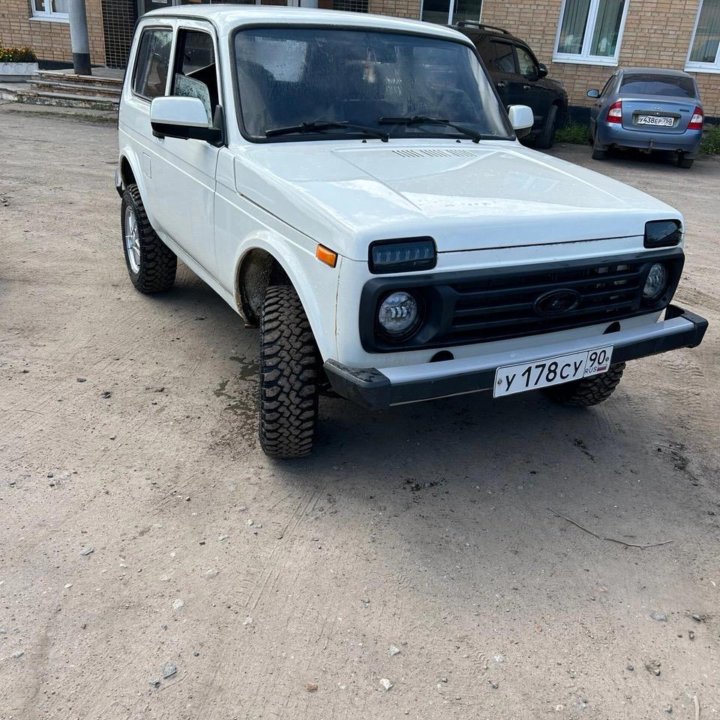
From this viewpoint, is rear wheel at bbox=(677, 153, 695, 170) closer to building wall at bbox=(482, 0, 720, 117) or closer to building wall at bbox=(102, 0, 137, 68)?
building wall at bbox=(482, 0, 720, 117)

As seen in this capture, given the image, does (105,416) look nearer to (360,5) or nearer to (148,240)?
(148,240)

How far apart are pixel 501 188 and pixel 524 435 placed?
137cm

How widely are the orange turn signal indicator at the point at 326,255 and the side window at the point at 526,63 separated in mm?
11450

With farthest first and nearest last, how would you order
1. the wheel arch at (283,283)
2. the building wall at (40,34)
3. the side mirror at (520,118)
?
the building wall at (40,34) → the side mirror at (520,118) → the wheel arch at (283,283)

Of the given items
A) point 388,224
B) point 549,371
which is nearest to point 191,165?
point 388,224

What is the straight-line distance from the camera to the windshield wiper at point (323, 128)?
11.9ft

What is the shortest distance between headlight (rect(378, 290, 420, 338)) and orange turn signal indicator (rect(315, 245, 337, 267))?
254 mm

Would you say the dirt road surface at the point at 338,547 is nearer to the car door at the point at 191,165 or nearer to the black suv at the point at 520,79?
the car door at the point at 191,165

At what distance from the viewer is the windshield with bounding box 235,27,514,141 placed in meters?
3.66

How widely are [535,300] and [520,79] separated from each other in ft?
35.4

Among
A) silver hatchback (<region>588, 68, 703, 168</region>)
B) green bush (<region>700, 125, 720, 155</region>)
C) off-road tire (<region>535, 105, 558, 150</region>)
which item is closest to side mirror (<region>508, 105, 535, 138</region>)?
silver hatchback (<region>588, 68, 703, 168</region>)

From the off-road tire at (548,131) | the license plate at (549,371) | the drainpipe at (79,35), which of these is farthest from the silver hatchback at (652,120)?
the drainpipe at (79,35)

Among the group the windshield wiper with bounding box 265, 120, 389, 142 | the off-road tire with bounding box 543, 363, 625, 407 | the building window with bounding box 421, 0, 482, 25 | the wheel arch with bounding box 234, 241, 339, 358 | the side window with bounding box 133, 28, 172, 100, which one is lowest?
the off-road tire with bounding box 543, 363, 625, 407

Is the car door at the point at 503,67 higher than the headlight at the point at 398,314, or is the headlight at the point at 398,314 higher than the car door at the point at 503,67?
the car door at the point at 503,67
